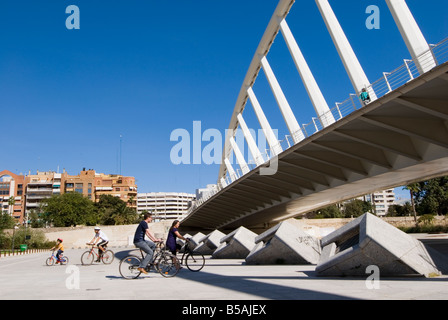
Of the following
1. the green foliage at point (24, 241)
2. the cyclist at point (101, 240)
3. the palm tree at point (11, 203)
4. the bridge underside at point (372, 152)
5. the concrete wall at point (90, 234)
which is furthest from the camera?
the palm tree at point (11, 203)

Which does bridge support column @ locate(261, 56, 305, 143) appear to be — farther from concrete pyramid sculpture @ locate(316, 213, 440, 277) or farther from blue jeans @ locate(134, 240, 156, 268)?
blue jeans @ locate(134, 240, 156, 268)

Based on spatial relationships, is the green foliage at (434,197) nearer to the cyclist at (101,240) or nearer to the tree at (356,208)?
the tree at (356,208)

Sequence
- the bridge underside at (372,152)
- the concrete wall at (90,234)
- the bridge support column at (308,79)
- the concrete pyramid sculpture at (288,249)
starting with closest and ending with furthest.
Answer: the concrete pyramid sculpture at (288,249), the bridge underside at (372,152), the bridge support column at (308,79), the concrete wall at (90,234)

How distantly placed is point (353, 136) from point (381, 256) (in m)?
10.6

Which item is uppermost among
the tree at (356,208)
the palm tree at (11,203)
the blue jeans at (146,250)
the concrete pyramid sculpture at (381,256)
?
the palm tree at (11,203)

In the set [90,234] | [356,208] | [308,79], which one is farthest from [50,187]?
[308,79]

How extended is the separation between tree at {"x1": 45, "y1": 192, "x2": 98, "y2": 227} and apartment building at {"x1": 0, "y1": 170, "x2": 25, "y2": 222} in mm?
44136

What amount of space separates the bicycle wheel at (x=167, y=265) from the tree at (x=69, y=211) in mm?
92162

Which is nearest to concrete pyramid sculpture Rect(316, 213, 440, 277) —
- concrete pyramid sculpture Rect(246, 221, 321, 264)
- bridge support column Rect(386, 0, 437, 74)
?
concrete pyramid sculpture Rect(246, 221, 321, 264)

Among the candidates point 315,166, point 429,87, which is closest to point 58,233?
point 315,166

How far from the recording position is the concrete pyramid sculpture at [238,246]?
62.2 ft

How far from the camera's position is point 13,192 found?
136 metres

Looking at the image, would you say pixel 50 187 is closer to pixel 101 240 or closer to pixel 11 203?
pixel 11 203

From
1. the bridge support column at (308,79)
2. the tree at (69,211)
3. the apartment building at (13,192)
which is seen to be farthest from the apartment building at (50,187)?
the bridge support column at (308,79)
